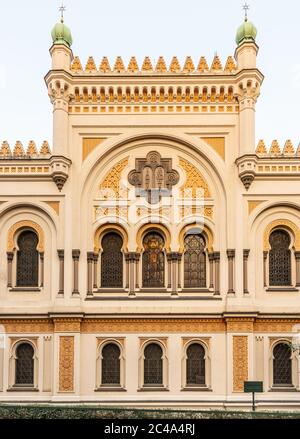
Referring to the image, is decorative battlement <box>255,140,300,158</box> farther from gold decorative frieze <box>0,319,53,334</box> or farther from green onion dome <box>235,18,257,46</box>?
gold decorative frieze <box>0,319,53,334</box>

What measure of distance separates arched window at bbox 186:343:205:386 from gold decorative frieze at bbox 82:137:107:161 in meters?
8.88

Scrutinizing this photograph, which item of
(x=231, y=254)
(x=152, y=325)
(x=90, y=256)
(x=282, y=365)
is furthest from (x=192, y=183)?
(x=282, y=365)

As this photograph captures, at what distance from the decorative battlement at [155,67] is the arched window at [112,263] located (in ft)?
22.5

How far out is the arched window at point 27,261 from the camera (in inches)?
1086

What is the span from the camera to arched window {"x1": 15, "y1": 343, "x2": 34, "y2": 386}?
26.9 meters

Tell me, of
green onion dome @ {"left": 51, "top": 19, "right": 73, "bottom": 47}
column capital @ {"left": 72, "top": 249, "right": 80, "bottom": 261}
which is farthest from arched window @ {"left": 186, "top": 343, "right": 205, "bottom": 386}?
green onion dome @ {"left": 51, "top": 19, "right": 73, "bottom": 47}

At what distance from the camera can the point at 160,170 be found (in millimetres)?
28266

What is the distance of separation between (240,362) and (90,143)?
1063 centimetres

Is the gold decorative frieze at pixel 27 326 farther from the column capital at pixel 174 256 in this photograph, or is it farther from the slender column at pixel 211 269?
the slender column at pixel 211 269

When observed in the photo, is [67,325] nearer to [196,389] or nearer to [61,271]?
[61,271]

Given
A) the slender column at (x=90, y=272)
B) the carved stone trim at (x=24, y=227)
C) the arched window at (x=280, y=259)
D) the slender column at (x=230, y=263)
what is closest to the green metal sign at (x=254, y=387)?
the slender column at (x=230, y=263)
